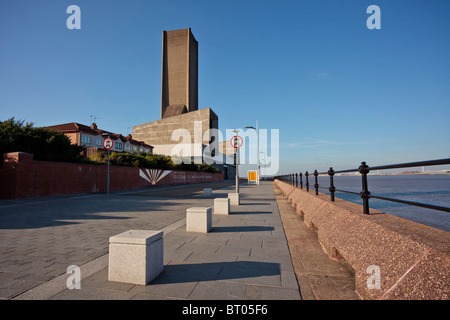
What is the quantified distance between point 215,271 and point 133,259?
1155 mm

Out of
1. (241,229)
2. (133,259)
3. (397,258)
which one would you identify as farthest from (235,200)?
(397,258)

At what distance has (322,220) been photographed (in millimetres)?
4891

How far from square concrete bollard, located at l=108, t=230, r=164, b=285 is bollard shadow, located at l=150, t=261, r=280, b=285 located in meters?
0.19

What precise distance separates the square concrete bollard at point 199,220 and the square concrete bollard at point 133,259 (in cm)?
279

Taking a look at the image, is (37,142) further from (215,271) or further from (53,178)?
(215,271)

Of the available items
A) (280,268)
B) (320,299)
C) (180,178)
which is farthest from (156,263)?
(180,178)

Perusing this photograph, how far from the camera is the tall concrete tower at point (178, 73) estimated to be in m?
95.8

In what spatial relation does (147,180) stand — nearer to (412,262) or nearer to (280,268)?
(280,268)

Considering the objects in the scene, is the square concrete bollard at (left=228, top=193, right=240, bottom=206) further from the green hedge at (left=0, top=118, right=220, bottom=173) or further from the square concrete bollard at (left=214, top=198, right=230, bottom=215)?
the green hedge at (left=0, top=118, right=220, bottom=173)

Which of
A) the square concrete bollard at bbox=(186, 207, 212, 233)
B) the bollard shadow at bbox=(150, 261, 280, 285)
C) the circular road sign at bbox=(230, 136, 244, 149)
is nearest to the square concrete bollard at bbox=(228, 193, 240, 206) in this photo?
the circular road sign at bbox=(230, 136, 244, 149)

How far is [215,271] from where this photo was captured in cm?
346

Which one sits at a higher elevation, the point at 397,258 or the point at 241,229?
the point at 397,258

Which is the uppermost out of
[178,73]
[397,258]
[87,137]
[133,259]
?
[178,73]

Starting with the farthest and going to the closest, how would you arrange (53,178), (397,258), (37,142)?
(37,142) < (53,178) < (397,258)
